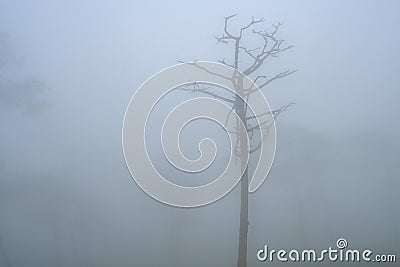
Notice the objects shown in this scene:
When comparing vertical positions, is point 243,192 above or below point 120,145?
below

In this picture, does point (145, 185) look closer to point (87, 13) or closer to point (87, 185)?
point (87, 185)

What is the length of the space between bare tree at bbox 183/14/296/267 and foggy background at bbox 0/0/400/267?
0.05 meters

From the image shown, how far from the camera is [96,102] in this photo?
10.0ft

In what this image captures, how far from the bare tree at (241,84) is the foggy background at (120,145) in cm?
5

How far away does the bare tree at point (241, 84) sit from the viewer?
2967 mm

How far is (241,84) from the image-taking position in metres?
3.01

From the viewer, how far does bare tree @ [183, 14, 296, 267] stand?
2.97 meters

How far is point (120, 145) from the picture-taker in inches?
119

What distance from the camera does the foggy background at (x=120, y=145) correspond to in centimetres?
297

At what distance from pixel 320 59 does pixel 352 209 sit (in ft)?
3.23

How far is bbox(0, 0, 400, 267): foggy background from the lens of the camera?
2.97 meters

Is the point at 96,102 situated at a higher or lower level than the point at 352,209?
higher

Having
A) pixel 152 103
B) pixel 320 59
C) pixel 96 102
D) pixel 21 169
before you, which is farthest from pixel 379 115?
pixel 21 169

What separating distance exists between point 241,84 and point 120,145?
2.80 ft
